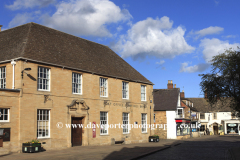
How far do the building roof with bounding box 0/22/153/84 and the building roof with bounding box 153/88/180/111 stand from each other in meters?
12.7

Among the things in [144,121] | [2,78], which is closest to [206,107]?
[144,121]

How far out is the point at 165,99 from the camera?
45000 mm

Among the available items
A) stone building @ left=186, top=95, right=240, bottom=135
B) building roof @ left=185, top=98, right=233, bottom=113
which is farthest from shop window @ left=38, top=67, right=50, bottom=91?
building roof @ left=185, top=98, right=233, bottom=113

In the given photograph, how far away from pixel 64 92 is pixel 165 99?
25.0 m

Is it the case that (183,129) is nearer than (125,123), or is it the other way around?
(125,123)

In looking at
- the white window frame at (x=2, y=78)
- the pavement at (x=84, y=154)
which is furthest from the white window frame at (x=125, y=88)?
the white window frame at (x=2, y=78)

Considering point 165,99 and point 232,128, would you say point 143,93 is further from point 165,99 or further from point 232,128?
point 232,128

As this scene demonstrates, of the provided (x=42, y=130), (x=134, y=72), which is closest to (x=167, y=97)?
(x=134, y=72)

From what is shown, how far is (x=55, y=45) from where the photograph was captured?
981 inches

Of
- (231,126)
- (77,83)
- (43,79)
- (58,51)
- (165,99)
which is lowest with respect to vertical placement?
(231,126)

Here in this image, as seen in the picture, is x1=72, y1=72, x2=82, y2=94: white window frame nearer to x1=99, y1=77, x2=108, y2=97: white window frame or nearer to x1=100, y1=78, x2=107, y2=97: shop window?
x1=99, y1=77, x2=108, y2=97: white window frame

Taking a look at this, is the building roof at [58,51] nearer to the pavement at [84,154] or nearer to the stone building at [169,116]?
the pavement at [84,154]

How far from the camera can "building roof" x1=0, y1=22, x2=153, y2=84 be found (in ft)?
70.7

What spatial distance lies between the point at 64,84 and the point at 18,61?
4468mm
